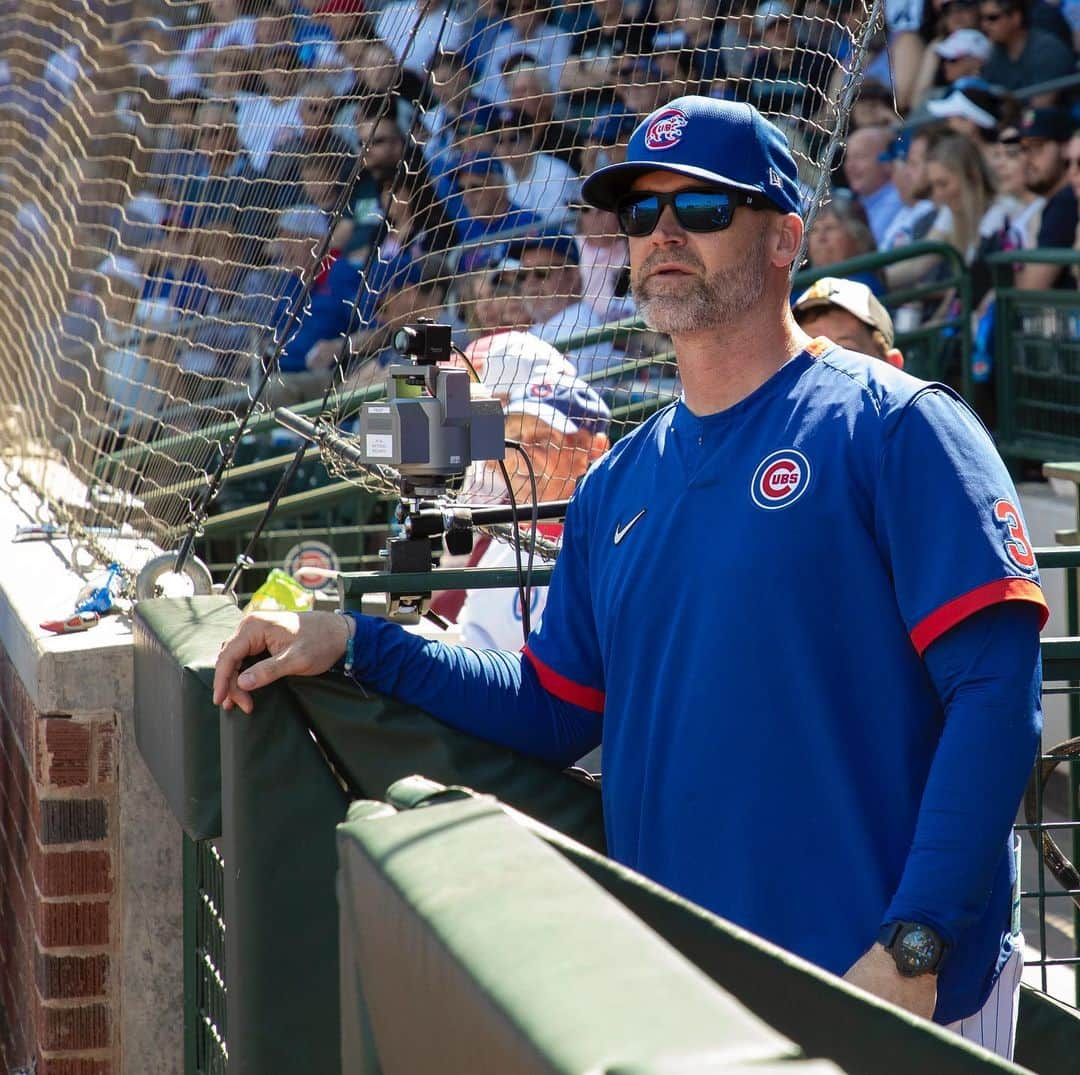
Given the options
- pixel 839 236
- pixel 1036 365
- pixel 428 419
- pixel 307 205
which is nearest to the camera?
pixel 428 419

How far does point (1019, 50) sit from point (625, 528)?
689cm

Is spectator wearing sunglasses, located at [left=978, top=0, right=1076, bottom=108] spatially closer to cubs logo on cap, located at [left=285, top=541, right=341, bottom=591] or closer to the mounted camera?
cubs logo on cap, located at [left=285, top=541, right=341, bottom=591]

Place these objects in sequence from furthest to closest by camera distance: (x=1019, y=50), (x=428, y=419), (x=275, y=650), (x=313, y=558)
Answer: (x=1019, y=50) < (x=313, y=558) < (x=428, y=419) < (x=275, y=650)

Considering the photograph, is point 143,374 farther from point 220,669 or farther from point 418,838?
point 418,838

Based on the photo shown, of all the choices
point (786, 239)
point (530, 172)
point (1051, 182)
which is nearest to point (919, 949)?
point (786, 239)

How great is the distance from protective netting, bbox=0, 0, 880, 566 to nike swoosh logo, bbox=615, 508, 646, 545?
112cm

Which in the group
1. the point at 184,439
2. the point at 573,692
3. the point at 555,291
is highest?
the point at 555,291

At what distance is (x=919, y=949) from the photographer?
2020mm

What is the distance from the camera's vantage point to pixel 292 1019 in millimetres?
2264

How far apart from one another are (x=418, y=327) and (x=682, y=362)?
0.61 meters

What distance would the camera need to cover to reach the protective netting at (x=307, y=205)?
4.15 meters

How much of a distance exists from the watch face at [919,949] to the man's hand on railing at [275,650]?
905 millimetres

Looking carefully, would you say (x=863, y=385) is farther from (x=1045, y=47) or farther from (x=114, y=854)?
(x=1045, y=47)

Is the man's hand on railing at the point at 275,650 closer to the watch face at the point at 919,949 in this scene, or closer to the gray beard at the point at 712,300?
the gray beard at the point at 712,300
